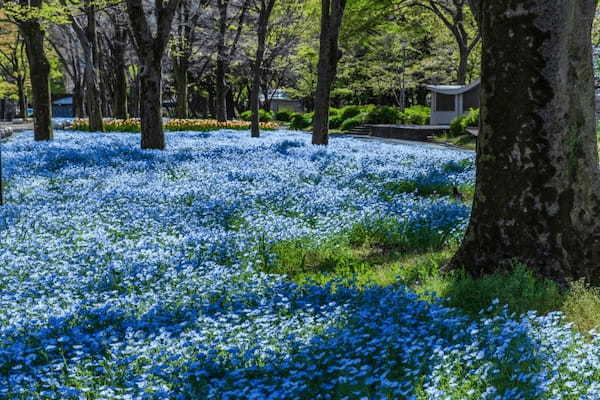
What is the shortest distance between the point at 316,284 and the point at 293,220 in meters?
2.39

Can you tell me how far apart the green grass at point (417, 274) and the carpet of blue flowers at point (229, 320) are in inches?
7.7

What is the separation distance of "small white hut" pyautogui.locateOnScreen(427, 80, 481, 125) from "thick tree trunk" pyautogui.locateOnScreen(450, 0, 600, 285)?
3575 cm

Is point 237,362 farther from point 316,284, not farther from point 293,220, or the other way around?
point 293,220

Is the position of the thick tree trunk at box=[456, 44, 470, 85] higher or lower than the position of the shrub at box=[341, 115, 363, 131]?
higher

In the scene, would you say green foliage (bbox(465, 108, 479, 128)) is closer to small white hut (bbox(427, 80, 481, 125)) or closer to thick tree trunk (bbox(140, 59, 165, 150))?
small white hut (bbox(427, 80, 481, 125))

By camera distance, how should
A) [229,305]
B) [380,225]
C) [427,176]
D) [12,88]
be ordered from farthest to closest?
1. [12,88]
2. [427,176]
3. [380,225]
4. [229,305]

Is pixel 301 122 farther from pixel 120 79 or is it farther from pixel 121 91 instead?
pixel 120 79

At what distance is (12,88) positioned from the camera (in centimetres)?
7562

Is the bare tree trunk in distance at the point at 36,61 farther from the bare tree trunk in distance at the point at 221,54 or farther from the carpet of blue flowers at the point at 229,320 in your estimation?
the bare tree trunk in distance at the point at 221,54

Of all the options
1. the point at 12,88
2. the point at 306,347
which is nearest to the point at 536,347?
the point at 306,347

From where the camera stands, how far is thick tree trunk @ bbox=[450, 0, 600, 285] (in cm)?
505

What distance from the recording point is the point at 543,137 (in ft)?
16.7

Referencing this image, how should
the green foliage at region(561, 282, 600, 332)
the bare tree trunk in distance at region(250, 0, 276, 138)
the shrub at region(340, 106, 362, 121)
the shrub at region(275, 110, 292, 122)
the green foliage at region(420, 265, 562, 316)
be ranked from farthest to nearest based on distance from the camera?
1. the shrub at region(275, 110, 292, 122)
2. the shrub at region(340, 106, 362, 121)
3. the bare tree trunk in distance at region(250, 0, 276, 138)
4. the green foliage at region(420, 265, 562, 316)
5. the green foliage at region(561, 282, 600, 332)

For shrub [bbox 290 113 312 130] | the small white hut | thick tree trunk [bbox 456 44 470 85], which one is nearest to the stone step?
the small white hut
